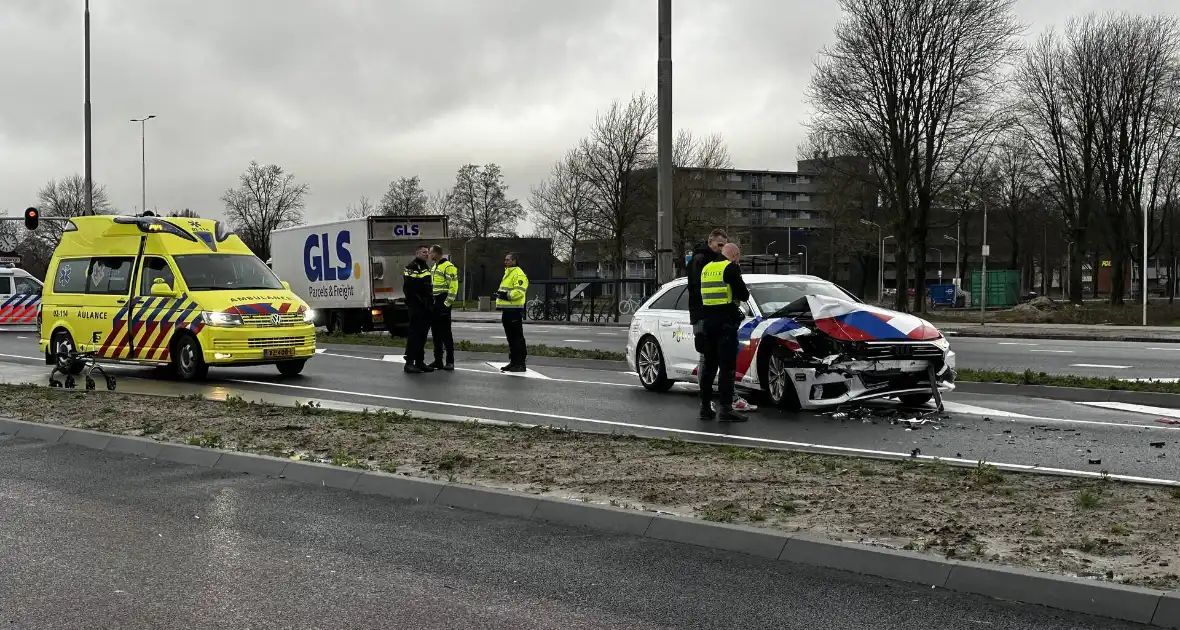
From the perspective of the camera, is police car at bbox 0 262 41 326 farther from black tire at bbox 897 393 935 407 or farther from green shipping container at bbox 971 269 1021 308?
green shipping container at bbox 971 269 1021 308

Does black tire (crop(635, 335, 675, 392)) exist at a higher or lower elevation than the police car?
lower

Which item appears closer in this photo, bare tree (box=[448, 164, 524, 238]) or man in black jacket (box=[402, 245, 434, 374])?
man in black jacket (box=[402, 245, 434, 374])

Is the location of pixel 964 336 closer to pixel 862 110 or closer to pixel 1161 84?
pixel 862 110

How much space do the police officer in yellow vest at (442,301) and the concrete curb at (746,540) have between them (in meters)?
7.84

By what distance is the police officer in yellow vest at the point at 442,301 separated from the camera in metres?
16.6

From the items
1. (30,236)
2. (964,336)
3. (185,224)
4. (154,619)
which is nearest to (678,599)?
(154,619)

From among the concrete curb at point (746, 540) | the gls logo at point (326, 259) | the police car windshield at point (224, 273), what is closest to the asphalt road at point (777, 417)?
the police car windshield at point (224, 273)

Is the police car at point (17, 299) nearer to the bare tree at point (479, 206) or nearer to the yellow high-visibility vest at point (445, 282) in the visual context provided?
the yellow high-visibility vest at point (445, 282)

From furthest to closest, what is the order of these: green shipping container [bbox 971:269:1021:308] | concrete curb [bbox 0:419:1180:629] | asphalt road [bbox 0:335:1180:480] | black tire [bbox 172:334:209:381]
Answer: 1. green shipping container [bbox 971:269:1021:308]
2. black tire [bbox 172:334:209:381]
3. asphalt road [bbox 0:335:1180:480]
4. concrete curb [bbox 0:419:1180:629]

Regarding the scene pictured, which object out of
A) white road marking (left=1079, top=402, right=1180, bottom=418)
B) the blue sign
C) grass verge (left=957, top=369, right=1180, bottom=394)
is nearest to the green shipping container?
the blue sign

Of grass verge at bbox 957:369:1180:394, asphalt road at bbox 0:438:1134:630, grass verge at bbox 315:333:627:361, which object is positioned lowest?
asphalt road at bbox 0:438:1134:630

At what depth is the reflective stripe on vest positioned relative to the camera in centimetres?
1064

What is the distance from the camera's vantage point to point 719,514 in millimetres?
6164

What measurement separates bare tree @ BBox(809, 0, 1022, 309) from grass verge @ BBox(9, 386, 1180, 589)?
3431cm
